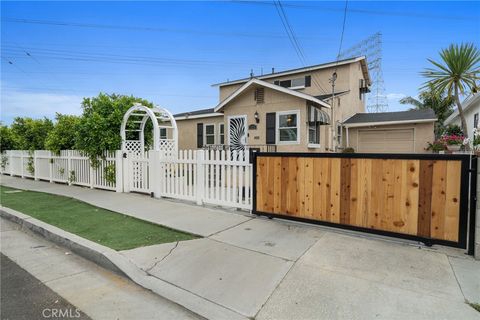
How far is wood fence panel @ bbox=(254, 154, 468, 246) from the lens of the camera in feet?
13.1

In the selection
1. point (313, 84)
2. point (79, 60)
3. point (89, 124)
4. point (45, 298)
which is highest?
point (79, 60)

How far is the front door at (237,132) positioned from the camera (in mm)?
13883

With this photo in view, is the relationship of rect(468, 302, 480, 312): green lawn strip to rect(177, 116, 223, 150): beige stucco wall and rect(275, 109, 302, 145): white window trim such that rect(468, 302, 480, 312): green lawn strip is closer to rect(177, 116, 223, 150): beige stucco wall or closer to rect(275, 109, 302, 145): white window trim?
rect(275, 109, 302, 145): white window trim

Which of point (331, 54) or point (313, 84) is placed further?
point (331, 54)

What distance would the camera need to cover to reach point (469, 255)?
382cm

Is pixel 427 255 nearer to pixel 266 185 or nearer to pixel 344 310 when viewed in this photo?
pixel 344 310

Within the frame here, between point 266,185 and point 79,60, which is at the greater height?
point 79,60

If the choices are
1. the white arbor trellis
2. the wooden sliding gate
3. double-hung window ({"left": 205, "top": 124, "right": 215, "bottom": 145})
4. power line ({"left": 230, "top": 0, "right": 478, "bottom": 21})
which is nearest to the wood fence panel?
the wooden sliding gate

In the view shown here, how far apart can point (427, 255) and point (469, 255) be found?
0.55 metres

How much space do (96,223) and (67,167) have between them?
7.15 m

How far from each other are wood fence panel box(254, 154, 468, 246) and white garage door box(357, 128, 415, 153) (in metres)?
12.5

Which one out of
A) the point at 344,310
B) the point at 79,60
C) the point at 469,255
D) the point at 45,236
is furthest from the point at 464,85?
the point at 79,60

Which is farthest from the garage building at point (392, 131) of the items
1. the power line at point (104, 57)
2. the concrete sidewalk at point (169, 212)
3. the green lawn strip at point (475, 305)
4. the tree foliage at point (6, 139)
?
the tree foliage at point (6, 139)

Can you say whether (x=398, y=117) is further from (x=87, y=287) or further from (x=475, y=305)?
(x=87, y=287)
